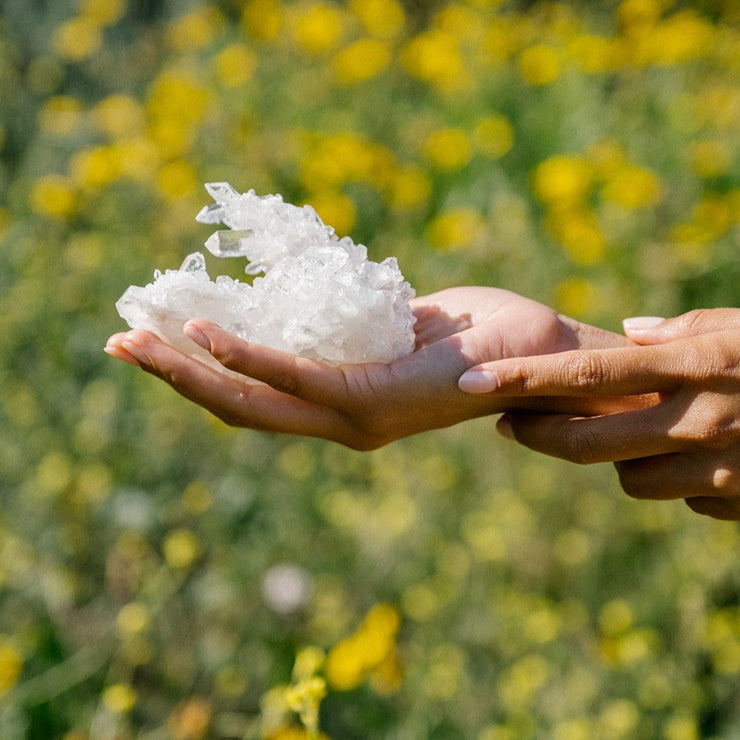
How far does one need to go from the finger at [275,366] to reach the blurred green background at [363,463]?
0.30 metres

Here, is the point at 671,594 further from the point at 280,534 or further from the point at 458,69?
the point at 458,69

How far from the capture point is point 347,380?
0.99 metres

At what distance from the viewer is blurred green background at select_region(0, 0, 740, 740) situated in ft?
4.91

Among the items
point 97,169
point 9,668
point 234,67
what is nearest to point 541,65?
point 234,67

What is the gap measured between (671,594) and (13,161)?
262 centimetres

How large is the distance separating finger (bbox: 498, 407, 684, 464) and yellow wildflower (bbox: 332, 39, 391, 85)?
2.21m

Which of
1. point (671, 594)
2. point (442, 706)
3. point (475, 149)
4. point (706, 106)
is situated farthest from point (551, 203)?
point (442, 706)

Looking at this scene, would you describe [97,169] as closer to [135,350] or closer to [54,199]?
[54,199]

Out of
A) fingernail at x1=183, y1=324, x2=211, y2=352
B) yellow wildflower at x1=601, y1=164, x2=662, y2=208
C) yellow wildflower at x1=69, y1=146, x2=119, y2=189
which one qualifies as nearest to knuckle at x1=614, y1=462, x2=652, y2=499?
fingernail at x1=183, y1=324, x2=211, y2=352

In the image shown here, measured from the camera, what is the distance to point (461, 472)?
1.98 m

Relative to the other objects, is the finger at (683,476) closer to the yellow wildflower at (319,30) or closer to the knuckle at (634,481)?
the knuckle at (634,481)

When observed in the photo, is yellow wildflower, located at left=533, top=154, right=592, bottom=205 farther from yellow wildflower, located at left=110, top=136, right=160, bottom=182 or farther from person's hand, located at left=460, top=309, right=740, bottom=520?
person's hand, located at left=460, top=309, right=740, bottom=520

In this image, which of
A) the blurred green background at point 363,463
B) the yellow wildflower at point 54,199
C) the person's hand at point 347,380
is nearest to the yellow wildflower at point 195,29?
the blurred green background at point 363,463

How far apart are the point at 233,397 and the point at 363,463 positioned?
1046 mm
